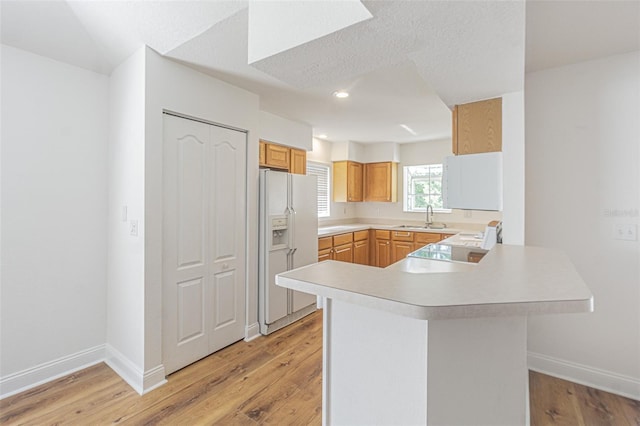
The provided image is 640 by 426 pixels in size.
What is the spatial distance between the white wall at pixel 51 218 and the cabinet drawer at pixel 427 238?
3927 mm

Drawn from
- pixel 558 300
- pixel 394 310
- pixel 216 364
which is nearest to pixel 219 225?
pixel 216 364

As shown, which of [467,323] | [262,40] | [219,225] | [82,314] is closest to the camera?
[467,323]

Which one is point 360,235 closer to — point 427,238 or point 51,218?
point 427,238

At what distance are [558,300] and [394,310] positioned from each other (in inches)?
15.6

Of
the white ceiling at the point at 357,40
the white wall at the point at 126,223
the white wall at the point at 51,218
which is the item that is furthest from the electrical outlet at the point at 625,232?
the white wall at the point at 51,218

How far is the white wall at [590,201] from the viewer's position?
2.09 metres

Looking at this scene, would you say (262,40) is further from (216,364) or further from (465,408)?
(216,364)

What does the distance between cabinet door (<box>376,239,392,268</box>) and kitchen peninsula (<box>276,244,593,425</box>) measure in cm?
375

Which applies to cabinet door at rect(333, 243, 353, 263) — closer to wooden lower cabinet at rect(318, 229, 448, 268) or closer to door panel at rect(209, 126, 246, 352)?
wooden lower cabinet at rect(318, 229, 448, 268)

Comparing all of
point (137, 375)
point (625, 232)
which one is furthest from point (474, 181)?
point (137, 375)

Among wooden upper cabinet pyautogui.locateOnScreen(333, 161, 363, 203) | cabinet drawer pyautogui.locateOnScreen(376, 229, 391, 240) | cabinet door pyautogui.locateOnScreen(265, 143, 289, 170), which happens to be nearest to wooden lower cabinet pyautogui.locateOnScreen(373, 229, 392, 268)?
cabinet drawer pyautogui.locateOnScreen(376, 229, 391, 240)

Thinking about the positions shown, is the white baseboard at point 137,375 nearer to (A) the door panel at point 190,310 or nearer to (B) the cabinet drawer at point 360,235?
(A) the door panel at point 190,310

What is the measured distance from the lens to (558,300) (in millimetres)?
744

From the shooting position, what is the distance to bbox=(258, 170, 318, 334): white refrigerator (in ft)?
9.54
